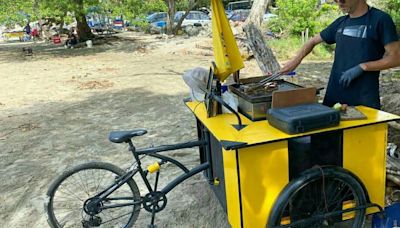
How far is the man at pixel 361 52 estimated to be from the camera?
2.46 m

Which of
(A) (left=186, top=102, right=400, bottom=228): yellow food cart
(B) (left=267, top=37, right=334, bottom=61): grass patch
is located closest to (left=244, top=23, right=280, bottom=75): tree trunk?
(A) (left=186, top=102, right=400, bottom=228): yellow food cart

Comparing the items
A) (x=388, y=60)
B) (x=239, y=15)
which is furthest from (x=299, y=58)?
(x=239, y=15)

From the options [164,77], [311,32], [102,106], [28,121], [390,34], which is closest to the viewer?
[390,34]

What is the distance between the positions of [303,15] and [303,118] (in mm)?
11679

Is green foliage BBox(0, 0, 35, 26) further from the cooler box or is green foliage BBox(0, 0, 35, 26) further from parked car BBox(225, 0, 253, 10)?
parked car BBox(225, 0, 253, 10)

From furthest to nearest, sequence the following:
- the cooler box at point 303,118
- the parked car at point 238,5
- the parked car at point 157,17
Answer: the parked car at point 238,5, the parked car at point 157,17, the cooler box at point 303,118

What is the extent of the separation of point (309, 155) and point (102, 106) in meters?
5.09

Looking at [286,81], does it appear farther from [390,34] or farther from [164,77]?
[164,77]

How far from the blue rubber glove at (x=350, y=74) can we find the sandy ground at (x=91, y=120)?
53.2 inches

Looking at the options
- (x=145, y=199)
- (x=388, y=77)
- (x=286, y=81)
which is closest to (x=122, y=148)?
(x=145, y=199)

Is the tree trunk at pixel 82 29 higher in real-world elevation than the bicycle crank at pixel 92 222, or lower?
higher

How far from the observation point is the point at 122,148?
178 inches

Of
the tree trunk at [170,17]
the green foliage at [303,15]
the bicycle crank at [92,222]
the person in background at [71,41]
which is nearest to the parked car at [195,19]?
the tree trunk at [170,17]

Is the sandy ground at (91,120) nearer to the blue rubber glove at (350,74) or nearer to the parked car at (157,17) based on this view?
the blue rubber glove at (350,74)
